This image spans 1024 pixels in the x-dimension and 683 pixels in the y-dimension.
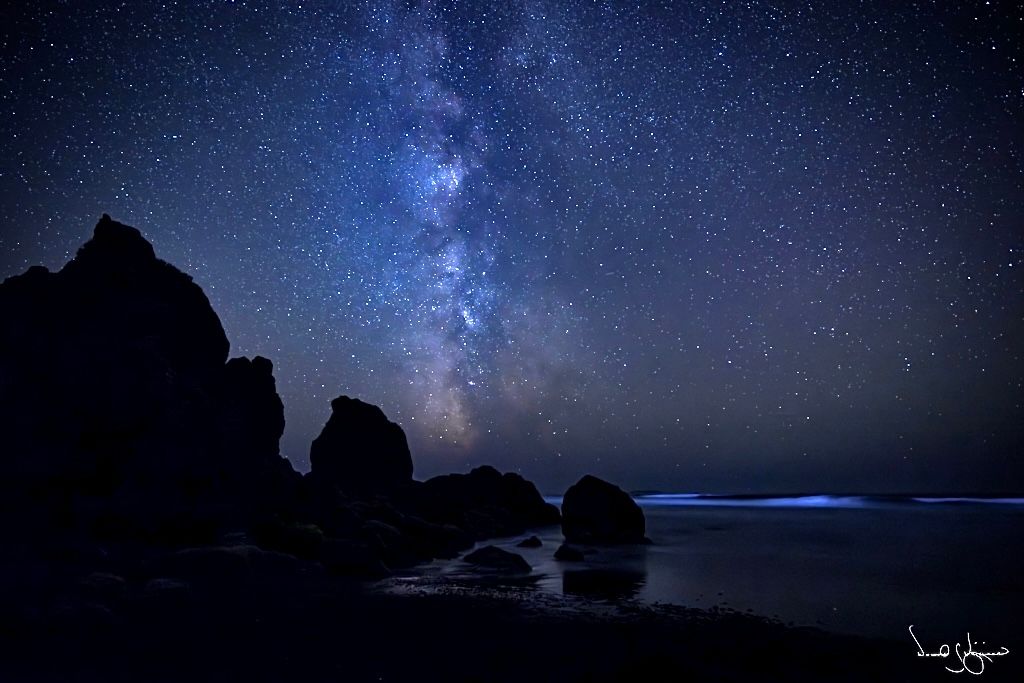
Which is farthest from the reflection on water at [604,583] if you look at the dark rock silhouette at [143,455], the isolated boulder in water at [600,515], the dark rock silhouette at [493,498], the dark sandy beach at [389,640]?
the dark rock silhouette at [493,498]

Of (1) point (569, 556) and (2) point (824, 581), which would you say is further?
(1) point (569, 556)

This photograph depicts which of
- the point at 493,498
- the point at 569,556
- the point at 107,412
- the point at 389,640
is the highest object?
the point at 107,412

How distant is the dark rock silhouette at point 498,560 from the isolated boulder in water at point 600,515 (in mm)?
19325

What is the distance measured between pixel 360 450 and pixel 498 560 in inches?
1823

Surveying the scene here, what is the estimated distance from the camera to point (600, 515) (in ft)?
174

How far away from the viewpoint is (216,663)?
553 inches

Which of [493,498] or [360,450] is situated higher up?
[360,450]

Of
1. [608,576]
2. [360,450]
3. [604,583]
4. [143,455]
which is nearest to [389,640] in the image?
[604,583]

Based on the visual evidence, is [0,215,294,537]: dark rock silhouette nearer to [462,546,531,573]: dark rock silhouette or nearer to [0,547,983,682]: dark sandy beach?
[0,547,983,682]: dark sandy beach
